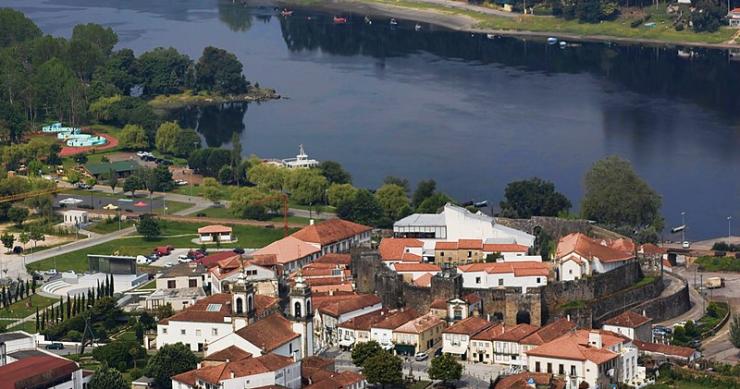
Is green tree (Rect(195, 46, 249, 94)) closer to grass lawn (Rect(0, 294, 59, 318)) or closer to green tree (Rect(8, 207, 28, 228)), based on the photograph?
green tree (Rect(8, 207, 28, 228))

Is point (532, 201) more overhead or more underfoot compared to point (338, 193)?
more overhead

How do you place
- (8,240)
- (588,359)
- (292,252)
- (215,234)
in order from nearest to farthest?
(588,359) → (292,252) → (8,240) → (215,234)

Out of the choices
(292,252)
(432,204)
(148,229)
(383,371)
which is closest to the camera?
(383,371)

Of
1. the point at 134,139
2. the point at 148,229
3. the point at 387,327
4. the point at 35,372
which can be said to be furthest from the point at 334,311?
the point at 134,139

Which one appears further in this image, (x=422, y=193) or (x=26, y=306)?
(x=422, y=193)

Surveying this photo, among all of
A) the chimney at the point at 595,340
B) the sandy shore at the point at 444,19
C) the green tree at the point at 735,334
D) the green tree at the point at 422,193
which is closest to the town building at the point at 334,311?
the chimney at the point at 595,340

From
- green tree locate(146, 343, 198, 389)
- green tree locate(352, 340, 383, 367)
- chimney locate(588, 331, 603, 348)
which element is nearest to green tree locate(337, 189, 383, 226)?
green tree locate(352, 340, 383, 367)

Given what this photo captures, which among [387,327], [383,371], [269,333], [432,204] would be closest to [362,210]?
[432,204]

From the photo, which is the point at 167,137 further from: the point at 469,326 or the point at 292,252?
the point at 469,326

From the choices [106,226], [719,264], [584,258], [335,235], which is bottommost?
[719,264]
